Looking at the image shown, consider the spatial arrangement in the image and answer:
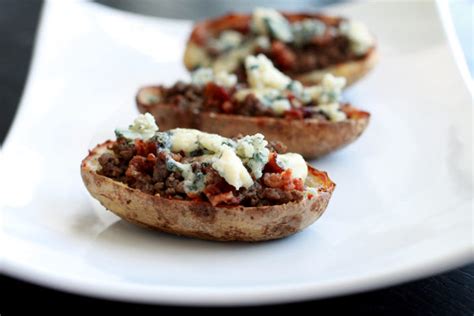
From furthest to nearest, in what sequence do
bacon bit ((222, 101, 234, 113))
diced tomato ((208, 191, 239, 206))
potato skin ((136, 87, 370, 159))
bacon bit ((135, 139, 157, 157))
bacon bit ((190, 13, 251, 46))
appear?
bacon bit ((190, 13, 251, 46)) < bacon bit ((222, 101, 234, 113)) < potato skin ((136, 87, 370, 159)) < bacon bit ((135, 139, 157, 157)) < diced tomato ((208, 191, 239, 206))

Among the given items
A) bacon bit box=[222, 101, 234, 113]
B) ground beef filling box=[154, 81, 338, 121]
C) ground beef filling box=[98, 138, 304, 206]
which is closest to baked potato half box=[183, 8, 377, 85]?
ground beef filling box=[154, 81, 338, 121]

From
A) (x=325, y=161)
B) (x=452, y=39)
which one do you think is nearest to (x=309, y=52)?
(x=452, y=39)

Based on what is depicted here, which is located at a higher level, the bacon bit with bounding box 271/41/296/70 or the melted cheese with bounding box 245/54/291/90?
the bacon bit with bounding box 271/41/296/70

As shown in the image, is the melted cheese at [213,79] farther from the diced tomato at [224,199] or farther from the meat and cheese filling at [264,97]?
the diced tomato at [224,199]

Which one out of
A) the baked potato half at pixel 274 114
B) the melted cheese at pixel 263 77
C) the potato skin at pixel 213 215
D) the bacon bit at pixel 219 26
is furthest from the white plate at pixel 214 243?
the melted cheese at pixel 263 77

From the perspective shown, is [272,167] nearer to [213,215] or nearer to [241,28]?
[213,215]

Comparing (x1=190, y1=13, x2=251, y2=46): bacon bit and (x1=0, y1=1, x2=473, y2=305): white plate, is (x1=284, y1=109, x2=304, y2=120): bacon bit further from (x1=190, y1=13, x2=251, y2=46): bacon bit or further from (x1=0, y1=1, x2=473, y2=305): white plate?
(x1=190, y1=13, x2=251, y2=46): bacon bit

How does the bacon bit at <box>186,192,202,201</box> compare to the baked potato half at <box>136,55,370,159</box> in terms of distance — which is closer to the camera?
the bacon bit at <box>186,192,202,201</box>

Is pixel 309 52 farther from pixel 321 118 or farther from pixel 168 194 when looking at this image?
pixel 168 194
